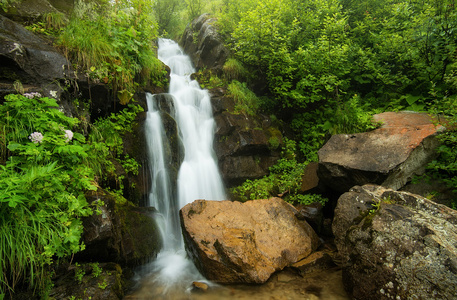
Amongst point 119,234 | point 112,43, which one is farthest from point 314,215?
point 112,43

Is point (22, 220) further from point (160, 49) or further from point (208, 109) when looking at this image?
point (160, 49)

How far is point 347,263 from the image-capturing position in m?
3.18

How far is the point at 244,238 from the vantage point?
3.90m

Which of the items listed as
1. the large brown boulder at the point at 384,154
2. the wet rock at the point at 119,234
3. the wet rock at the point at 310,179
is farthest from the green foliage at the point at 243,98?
the wet rock at the point at 119,234

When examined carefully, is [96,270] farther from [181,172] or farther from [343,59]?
[343,59]

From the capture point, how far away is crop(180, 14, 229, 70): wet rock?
9.34 m

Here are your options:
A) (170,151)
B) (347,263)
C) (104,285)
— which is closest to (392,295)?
(347,263)

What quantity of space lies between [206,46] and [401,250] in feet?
31.8

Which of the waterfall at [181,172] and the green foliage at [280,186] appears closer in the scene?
the waterfall at [181,172]

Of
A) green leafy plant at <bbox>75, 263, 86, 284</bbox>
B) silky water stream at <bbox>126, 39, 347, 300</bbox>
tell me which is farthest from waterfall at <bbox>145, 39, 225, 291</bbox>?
green leafy plant at <bbox>75, 263, 86, 284</bbox>

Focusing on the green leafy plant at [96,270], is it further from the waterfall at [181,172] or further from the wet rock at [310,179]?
the wet rock at [310,179]

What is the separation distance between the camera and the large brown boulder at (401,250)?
2443 mm

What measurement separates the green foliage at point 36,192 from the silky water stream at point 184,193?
Result: 4.67 feet

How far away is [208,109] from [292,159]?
328 centimetres
